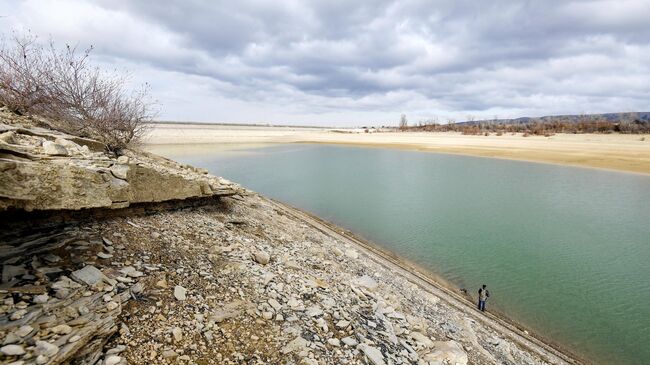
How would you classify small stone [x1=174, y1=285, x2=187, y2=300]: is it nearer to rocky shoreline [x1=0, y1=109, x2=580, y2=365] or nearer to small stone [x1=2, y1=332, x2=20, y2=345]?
rocky shoreline [x1=0, y1=109, x2=580, y2=365]

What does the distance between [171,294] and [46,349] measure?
5.47ft

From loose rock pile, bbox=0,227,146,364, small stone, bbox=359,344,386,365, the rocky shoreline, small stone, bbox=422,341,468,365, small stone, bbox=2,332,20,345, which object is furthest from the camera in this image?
small stone, bbox=422,341,468,365

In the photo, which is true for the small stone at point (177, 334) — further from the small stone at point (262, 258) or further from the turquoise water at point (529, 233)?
the turquoise water at point (529, 233)

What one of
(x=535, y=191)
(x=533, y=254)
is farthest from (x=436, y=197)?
(x=533, y=254)

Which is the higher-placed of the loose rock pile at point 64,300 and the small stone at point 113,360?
the loose rock pile at point 64,300

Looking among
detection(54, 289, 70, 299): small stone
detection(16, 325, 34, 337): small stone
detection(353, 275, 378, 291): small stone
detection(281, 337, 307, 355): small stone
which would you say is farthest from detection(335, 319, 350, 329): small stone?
detection(16, 325, 34, 337): small stone

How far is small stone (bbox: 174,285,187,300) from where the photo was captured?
4965mm

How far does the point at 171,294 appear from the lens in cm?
499

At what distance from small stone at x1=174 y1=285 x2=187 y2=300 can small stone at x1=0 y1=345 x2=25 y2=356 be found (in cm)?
182

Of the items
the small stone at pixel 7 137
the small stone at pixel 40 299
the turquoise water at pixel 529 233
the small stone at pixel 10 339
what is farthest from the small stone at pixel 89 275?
the turquoise water at pixel 529 233

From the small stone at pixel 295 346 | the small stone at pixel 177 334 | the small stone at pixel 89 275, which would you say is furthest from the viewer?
the small stone at pixel 295 346

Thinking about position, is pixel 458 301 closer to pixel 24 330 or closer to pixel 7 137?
pixel 24 330

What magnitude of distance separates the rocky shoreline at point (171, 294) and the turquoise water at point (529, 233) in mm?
2341

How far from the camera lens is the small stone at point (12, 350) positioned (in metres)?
3.23
